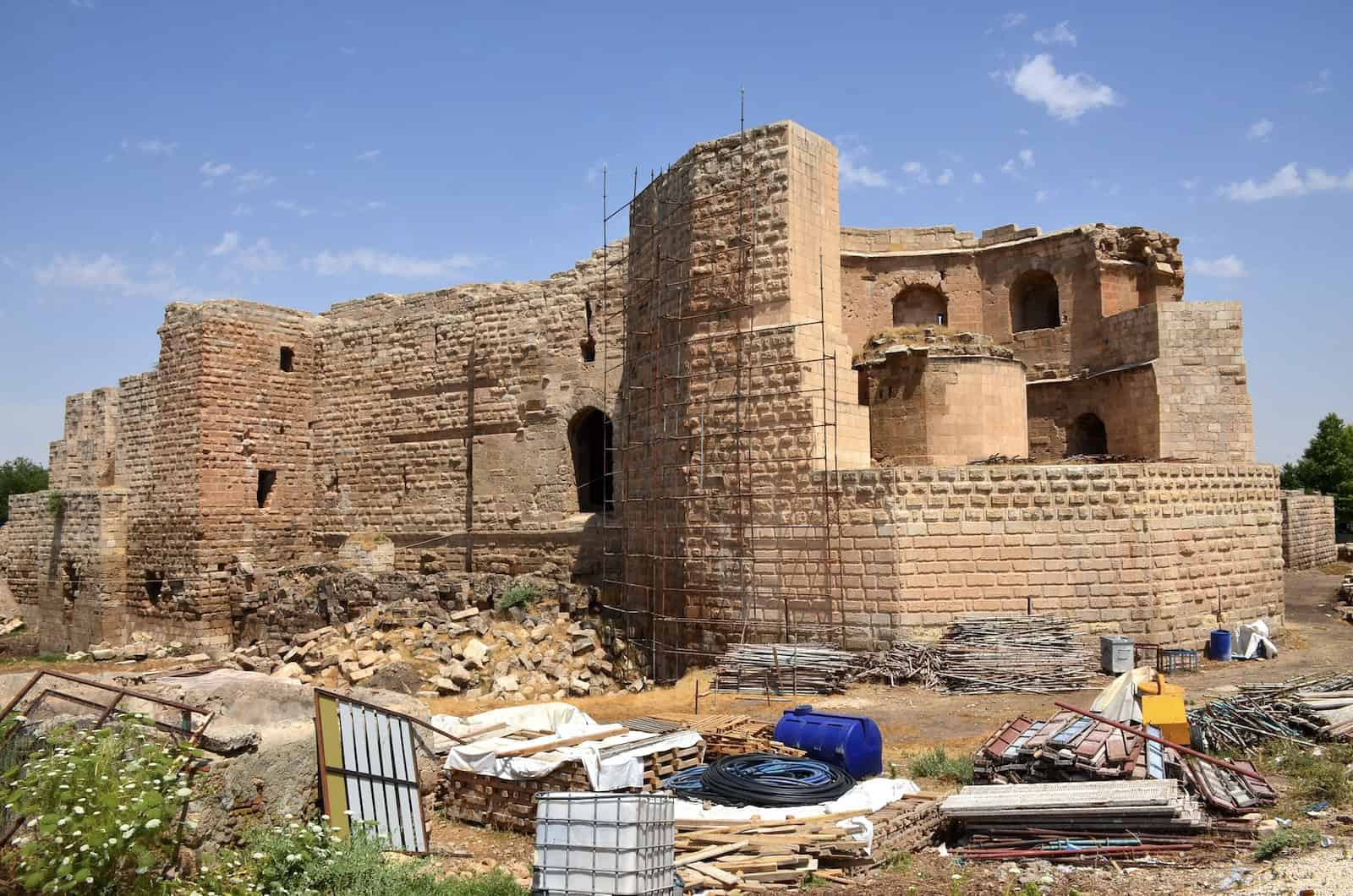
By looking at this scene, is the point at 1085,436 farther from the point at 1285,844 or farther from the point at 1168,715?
the point at 1285,844

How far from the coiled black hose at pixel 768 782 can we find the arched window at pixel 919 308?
49.0ft

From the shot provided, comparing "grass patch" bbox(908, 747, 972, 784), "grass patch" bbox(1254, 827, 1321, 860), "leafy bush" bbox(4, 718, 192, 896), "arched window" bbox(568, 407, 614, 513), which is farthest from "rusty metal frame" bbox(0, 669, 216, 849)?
"arched window" bbox(568, 407, 614, 513)

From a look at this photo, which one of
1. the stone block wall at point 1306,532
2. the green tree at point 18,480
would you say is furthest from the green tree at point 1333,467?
the green tree at point 18,480

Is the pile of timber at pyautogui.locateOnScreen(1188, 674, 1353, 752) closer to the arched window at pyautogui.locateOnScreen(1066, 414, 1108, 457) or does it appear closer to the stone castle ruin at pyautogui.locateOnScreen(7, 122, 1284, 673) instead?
the stone castle ruin at pyautogui.locateOnScreen(7, 122, 1284, 673)

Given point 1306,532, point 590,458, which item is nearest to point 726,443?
point 590,458

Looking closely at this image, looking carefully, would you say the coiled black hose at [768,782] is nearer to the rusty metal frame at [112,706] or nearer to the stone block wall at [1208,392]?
the rusty metal frame at [112,706]

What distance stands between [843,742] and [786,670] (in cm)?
392

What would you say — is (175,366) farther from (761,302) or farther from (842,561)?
(842,561)

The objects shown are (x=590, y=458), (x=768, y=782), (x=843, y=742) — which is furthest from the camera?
(x=590, y=458)

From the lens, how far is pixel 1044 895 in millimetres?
6281

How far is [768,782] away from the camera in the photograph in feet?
25.7

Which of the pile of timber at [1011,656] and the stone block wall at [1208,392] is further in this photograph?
the stone block wall at [1208,392]

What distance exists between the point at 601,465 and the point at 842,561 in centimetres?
764

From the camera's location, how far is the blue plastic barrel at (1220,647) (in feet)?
44.1
